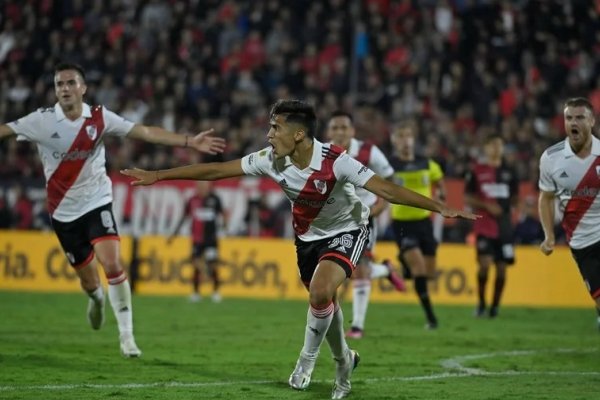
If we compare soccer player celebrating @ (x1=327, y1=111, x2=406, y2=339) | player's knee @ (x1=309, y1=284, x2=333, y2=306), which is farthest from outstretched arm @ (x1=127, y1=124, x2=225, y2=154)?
soccer player celebrating @ (x1=327, y1=111, x2=406, y2=339)

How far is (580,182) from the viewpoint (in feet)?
35.7

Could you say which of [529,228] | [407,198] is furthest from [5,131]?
[529,228]

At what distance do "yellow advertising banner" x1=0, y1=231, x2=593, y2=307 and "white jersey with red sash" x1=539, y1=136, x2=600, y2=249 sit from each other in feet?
35.7

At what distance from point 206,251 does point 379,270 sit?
6640 mm

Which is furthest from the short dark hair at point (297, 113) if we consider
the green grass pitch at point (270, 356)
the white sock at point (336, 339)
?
the green grass pitch at point (270, 356)

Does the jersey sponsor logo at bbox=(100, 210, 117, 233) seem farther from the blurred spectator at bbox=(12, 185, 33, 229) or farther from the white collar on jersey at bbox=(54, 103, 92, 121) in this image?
the blurred spectator at bbox=(12, 185, 33, 229)

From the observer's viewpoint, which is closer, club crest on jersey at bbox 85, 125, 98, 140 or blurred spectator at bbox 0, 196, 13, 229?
club crest on jersey at bbox 85, 125, 98, 140

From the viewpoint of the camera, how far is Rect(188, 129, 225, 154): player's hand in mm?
10623

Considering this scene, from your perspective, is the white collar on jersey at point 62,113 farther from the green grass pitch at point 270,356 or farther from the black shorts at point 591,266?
the black shorts at point 591,266

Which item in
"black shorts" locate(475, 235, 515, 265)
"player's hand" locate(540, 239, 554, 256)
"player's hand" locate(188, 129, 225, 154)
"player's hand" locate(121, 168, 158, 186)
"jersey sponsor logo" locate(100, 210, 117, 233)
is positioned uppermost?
"player's hand" locate(188, 129, 225, 154)

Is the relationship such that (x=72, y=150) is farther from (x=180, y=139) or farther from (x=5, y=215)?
(x=5, y=215)

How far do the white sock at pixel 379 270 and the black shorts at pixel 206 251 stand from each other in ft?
20.8

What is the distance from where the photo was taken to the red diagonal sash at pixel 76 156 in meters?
11.6

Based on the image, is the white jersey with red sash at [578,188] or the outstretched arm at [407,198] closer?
the outstretched arm at [407,198]
